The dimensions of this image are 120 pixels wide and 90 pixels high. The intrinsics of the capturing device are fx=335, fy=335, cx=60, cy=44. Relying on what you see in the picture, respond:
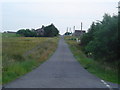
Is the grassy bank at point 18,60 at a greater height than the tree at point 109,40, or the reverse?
the tree at point 109,40

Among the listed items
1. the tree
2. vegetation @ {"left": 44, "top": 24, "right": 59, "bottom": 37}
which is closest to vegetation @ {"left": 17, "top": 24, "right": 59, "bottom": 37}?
vegetation @ {"left": 44, "top": 24, "right": 59, "bottom": 37}

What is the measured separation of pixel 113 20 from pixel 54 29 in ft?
481

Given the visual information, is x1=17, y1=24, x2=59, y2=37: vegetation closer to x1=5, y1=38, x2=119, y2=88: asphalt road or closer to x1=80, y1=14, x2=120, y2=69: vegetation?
x1=80, y1=14, x2=120, y2=69: vegetation

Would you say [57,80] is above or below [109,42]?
below

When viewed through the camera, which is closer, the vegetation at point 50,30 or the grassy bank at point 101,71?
the grassy bank at point 101,71

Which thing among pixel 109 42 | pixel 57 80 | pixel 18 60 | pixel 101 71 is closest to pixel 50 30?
pixel 18 60

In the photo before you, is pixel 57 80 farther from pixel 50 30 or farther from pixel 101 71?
pixel 50 30

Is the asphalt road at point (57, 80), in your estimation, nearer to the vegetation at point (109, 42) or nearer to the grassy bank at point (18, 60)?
the grassy bank at point (18, 60)

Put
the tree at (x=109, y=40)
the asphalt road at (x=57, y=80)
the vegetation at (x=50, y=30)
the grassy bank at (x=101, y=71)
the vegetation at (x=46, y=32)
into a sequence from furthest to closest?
the vegetation at (x=50, y=30) → the vegetation at (x=46, y=32) → the tree at (x=109, y=40) → the grassy bank at (x=101, y=71) → the asphalt road at (x=57, y=80)

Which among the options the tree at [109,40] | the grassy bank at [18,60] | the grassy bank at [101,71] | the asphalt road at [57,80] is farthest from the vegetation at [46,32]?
the asphalt road at [57,80]

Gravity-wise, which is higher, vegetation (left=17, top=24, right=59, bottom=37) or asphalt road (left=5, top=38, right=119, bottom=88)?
vegetation (left=17, top=24, right=59, bottom=37)

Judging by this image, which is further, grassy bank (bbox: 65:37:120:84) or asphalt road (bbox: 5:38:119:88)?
grassy bank (bbox: 65:37:120:84)

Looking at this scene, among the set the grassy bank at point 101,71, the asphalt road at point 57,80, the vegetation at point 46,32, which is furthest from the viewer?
the vegetation at point 46,32

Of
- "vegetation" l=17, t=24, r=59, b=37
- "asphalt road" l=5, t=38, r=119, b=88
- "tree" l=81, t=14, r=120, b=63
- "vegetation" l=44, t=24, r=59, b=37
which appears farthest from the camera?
"vegetation" l=44, t=24, r=59, b=37
